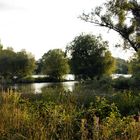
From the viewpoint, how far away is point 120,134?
7.12 metres

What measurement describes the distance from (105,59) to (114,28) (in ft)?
118

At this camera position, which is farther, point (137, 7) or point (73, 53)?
point (73, 53)

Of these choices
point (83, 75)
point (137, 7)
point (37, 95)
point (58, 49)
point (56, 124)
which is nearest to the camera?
point (56, 124)

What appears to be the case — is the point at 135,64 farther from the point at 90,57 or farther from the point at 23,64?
the point at 23,64

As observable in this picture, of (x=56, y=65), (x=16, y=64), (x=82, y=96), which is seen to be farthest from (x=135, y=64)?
(x=56, y=65)

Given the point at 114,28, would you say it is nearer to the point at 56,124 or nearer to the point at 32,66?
the point at 56,124

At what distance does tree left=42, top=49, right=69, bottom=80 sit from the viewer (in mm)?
103750

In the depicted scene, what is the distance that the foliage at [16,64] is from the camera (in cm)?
9862

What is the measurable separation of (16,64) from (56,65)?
10.6 meters

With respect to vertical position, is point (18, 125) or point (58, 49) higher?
point (58, 49)

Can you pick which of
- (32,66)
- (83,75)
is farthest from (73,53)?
(32,66)

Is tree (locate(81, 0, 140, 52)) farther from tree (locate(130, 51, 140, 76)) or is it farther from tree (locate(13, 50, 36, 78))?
tree (locate(13, 50, 36, 78))

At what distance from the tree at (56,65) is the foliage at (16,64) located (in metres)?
4.46

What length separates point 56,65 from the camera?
346 ft
